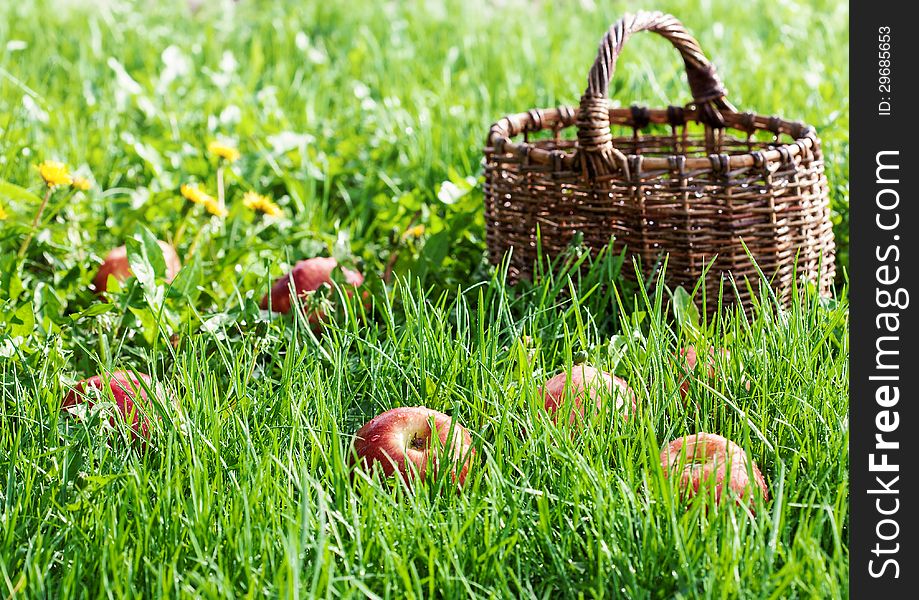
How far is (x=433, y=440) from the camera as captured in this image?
1.52 meters

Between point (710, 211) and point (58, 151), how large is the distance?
6.30 feet

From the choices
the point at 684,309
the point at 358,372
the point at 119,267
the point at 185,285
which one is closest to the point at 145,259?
the point at 185,285

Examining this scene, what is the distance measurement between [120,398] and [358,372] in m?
0.42

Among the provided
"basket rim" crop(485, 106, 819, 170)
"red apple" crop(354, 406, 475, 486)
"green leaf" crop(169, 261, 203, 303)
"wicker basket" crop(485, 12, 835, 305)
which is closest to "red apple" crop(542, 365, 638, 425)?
"red apple" crop(354, 406, 475, 486)

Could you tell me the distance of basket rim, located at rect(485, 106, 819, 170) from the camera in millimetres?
2064

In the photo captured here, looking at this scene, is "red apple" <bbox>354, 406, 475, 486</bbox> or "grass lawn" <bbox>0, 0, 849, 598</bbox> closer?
"grass lawn" <bbox>0, 0, 849, 598</bbox>

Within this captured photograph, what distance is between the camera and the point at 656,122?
8.59 feet

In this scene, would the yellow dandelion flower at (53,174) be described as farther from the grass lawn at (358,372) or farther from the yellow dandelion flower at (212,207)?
the yellow dandelion flower at (212,207)

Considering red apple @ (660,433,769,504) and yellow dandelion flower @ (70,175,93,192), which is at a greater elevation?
yellow dandelion flower @ (70,175,93,192)

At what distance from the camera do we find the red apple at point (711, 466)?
140 cm

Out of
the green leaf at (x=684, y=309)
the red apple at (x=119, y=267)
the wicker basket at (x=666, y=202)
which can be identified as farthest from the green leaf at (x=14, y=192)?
the green leaf at (x=684, y=309)

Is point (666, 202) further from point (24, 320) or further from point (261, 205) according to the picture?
point (24, 320)
